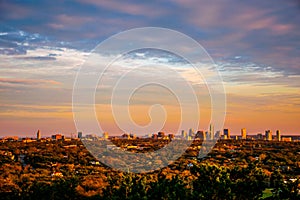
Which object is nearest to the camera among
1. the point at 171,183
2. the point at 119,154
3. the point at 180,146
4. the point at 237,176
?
the point at 171,183

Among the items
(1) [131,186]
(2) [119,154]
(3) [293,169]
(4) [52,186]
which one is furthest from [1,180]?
(3) [293,169]

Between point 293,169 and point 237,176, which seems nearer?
point 237,176

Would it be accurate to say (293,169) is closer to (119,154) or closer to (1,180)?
(119,154)

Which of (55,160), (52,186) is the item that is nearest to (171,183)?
(52,186)

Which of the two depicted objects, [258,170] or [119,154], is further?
[119,154]

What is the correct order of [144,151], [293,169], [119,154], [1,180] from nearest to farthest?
[1,180]
[293,169]
[119,154]
[144,151]

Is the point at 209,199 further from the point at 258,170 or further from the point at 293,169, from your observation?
the point at 293,169

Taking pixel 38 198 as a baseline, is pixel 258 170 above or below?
above

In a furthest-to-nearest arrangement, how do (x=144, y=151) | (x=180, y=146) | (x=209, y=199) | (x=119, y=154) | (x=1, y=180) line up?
1. (x=180, y=146)
2. (x=144, y=151)
3. (x=119, y=154)
4. (x=1, y=180)
5. (x=209, y=199)

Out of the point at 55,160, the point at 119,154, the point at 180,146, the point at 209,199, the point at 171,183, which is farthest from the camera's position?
the point at 180,146
